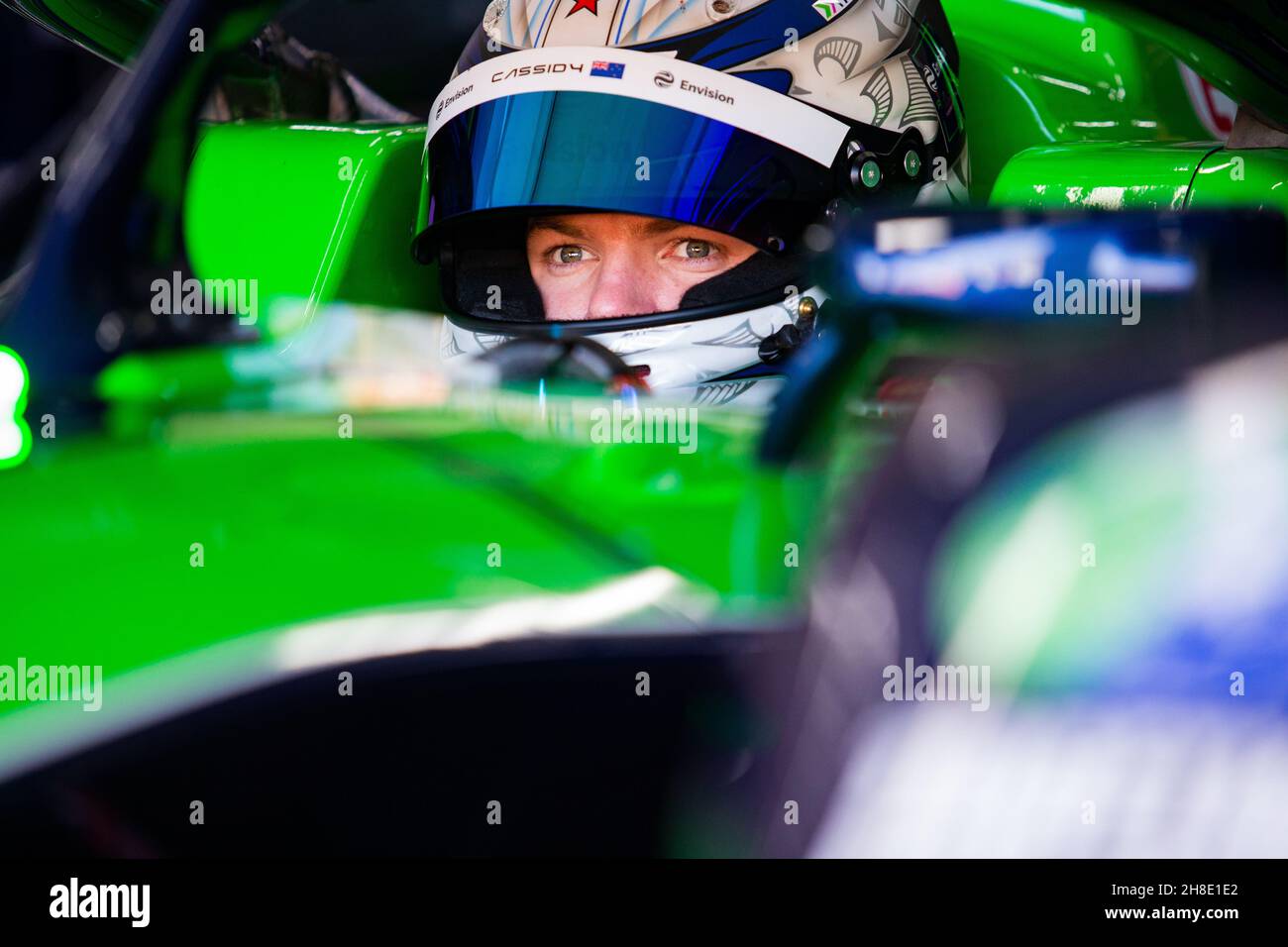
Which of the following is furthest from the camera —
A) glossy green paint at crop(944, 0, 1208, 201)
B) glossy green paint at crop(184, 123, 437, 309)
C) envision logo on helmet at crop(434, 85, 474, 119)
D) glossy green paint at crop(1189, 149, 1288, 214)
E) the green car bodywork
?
glossy green paint at crop(944, 0, 1208, 201)

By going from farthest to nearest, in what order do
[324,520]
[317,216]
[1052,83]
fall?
1. [1052,83]
2. [317,216]
3. [324,520]

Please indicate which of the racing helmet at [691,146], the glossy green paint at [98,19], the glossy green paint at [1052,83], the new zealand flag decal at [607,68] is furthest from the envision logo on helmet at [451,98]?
the glossy green paint at [1052,83]

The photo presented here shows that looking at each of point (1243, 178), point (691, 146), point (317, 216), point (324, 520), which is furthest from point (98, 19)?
point (1243, 178)

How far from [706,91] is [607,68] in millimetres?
106

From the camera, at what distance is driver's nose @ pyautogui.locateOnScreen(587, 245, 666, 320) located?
1.61m

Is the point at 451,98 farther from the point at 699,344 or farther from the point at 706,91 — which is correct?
the point at 699,344

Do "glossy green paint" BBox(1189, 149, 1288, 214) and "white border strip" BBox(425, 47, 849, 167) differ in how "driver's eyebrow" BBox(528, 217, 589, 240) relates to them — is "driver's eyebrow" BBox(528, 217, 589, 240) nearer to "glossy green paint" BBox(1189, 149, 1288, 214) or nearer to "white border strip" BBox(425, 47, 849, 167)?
"white border strip" BBox(425, 47, 849, 167)

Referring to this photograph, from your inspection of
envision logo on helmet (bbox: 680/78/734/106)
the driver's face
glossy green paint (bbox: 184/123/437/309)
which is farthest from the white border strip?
glossy green paint (bbox: 184/123/437/309)

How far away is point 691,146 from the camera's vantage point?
1586mm

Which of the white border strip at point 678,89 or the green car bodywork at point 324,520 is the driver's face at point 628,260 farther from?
the green car bodywork at point 324,520

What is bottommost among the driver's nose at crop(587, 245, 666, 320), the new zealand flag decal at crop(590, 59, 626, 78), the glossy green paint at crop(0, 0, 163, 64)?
the driver's nose at crop(587, 245, 666, 320)

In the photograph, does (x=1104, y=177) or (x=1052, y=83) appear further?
(x=1052, y=83)

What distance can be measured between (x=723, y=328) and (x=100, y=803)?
3.12 ft

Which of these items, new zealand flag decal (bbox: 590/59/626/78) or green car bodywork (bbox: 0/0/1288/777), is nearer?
green car bodywork (bbox: 0/0/1288/777)
